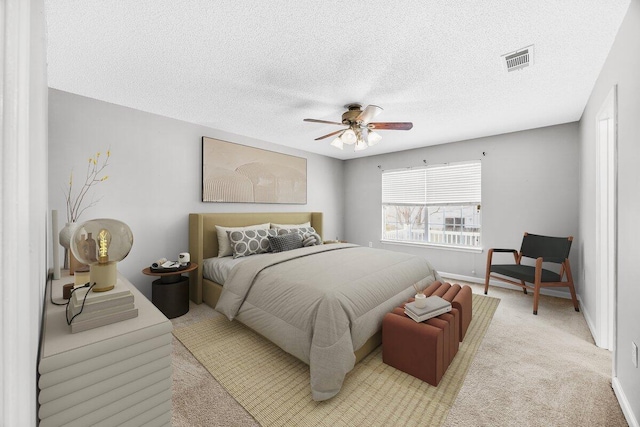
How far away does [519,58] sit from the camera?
6.65 feet

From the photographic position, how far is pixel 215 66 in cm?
220

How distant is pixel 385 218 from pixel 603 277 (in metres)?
3.43

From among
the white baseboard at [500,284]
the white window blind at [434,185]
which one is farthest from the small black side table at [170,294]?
the white baseboard at [500,284]

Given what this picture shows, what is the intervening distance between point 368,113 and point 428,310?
1.91m

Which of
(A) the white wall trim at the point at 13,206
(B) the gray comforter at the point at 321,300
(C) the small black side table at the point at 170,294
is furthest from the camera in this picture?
(C) the small black side table at the point at 170,294

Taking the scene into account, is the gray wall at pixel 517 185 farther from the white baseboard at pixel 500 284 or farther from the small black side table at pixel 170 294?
the small black side table at pixel 170 294

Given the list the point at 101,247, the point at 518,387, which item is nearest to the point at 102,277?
the point at 101,247

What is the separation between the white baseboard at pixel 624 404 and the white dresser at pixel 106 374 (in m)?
2.47

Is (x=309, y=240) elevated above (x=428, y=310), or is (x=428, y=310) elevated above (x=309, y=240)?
(x=309, y=240)

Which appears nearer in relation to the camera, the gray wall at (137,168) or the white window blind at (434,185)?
the gray wall at (137,168)

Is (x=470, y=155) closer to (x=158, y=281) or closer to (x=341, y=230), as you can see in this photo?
(x=341, y=230)

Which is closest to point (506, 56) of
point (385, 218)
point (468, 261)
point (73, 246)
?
point (73, 246)

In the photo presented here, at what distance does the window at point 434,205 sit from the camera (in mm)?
4430

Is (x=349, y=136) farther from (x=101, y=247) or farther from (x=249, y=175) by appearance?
A: (x=101, y=247)
